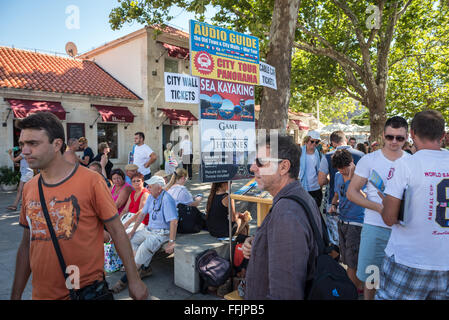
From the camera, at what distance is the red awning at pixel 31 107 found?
12.7 metres

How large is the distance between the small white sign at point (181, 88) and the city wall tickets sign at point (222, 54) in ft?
0.47

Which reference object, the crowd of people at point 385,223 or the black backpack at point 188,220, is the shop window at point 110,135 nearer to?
the black backpack at point 188,220

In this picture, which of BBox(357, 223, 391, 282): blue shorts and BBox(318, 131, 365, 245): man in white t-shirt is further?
BBox(318, 131, 365, 245): man in white t-shirt

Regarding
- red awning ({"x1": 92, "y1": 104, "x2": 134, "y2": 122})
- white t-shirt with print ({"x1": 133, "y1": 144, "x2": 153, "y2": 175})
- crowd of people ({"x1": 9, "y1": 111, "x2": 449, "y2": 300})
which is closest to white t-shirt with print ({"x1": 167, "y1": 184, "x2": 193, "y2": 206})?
white t-shirt with print ({"x1": 133, "y1": 144, "x2": 153, "y2": 175})

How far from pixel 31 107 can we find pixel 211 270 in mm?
12668

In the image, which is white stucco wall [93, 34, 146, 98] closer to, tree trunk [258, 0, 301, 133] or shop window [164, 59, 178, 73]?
shop window [164, 59, 178, 73]

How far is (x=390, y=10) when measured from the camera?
13.2 meters

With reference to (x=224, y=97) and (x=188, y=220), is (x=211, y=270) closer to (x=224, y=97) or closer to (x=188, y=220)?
(x=188, y=220)

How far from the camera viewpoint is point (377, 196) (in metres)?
3.07

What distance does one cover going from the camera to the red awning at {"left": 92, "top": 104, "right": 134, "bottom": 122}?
15524mm

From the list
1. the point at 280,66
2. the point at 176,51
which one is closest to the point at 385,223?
the point at 280,66

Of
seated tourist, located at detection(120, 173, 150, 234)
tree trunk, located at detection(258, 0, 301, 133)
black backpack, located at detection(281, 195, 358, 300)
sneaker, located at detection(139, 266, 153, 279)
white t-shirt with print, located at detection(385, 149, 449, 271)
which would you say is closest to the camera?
black backpack, located at detection(281, 195, 358, 300)

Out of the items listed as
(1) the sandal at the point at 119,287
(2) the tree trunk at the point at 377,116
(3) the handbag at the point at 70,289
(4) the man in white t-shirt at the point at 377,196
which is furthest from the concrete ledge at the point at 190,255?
(2) the tree trunk at the point at 377,116

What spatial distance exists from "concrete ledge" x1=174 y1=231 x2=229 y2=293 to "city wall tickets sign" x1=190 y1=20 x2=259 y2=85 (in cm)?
214
